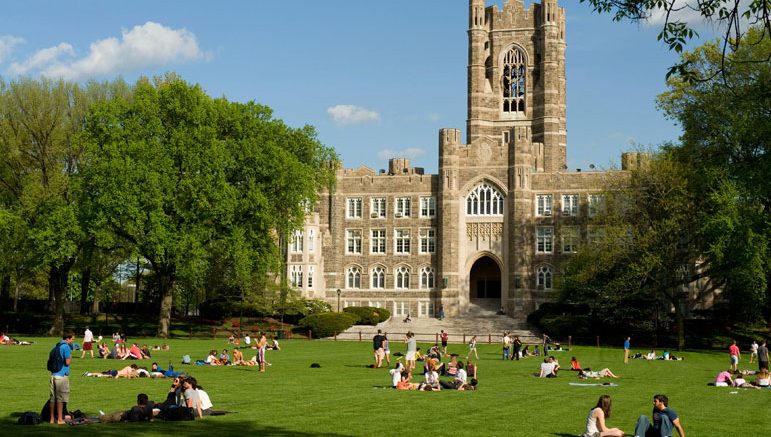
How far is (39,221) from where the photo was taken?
6188 centimetres

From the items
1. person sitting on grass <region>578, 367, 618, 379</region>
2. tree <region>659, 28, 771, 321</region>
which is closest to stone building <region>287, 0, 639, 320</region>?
tree <region>659, 28, 771, 321</region>

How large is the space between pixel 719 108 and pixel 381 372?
33.4m

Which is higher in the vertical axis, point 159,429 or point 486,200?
point 486,200

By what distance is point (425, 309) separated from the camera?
8862cm

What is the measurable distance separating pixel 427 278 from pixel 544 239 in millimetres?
10701

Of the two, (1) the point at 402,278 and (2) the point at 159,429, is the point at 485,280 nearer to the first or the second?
(1) the point at 402,278

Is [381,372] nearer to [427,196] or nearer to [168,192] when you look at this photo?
[168,192]

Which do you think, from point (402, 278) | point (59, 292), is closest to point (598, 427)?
point (59, 292)

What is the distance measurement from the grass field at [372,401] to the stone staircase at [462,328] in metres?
28.2

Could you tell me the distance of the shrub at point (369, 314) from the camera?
8050 cm

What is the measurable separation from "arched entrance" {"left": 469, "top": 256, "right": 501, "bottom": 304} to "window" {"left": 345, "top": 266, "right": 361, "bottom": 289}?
1006 centimetres

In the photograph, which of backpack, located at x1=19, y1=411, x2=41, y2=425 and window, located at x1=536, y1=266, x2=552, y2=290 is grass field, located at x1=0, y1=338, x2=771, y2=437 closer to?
backpack, located at x1=19, y1=411, x2=41, y2=425

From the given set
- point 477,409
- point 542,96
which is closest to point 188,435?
point 477,409

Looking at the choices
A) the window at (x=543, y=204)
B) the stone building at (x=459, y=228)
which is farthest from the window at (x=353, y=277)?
the window at (x=543, y=204)
